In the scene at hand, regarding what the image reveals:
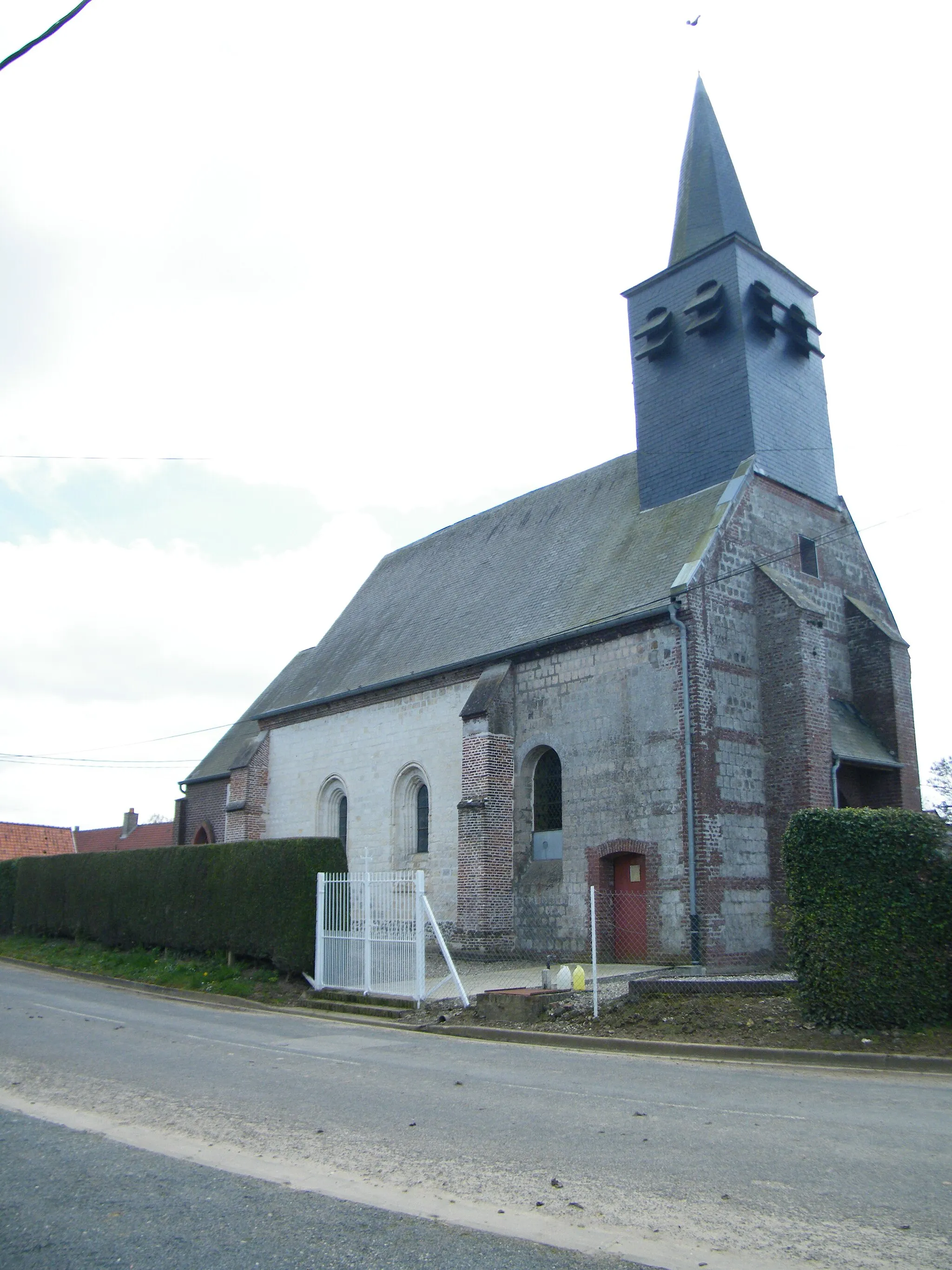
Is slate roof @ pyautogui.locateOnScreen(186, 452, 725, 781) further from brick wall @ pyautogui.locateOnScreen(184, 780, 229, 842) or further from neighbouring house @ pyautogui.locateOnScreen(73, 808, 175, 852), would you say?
neighbouring house @ pyautogui.locateOnScreen(73, 808, 175, 852)

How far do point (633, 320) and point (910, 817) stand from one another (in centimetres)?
1456

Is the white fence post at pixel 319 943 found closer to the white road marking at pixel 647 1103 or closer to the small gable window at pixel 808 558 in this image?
the white road marking at pixel 647 1103

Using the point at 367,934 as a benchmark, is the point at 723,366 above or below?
above

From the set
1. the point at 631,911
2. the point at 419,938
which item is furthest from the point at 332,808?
the point at 419,938

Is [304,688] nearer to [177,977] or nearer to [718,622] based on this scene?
[177,977]

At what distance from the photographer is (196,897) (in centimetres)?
1905

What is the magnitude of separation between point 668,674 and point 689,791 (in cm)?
199

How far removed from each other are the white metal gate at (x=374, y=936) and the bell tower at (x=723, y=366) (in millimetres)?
9884

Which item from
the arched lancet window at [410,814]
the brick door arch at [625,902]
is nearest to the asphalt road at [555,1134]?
the brick door arch at [625,902]

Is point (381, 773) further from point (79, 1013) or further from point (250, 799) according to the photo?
point (79, 1013)

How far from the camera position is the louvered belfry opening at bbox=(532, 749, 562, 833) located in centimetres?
1908

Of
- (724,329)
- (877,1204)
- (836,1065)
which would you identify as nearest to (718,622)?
→ (724,329)

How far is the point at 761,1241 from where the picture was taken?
4371 millimetres

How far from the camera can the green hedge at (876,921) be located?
10383 mm
